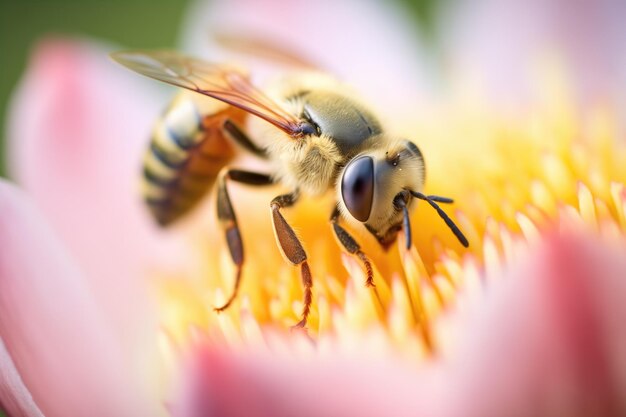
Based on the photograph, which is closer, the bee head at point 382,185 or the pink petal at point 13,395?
the pink petal at point 13,395

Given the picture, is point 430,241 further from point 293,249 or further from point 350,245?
point 293,249

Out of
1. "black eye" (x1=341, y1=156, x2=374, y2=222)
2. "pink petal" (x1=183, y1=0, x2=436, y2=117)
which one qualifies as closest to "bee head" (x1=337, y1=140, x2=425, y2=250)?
"black eye" (x1=341, y1=156, x2=374, y2=222)

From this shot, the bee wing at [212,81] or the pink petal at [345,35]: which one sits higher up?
the pink petal at [345,35]

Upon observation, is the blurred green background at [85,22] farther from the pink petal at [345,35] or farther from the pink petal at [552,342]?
the pink petal at [552,342]

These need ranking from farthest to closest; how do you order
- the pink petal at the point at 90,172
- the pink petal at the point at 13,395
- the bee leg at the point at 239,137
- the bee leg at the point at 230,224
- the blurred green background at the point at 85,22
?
1. the blurred green background at the point at 85,22
2. the pink petal at the point at 90,172
3. the bee leg at the point at 239,137
4. the bee leg at the point at 230,224
5. the pink petal at the point at 13,395

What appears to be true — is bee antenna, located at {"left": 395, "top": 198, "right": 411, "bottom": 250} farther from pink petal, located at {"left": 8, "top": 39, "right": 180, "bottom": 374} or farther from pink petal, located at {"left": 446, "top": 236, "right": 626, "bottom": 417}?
pink petal, located at {"left": 8, "top": 39, "right": 180, "bottom": 374}

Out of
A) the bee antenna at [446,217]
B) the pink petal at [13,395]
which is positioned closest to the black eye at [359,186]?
the bee antenna at [446,217]

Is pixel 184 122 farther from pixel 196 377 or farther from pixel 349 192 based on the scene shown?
pixel 196 377
